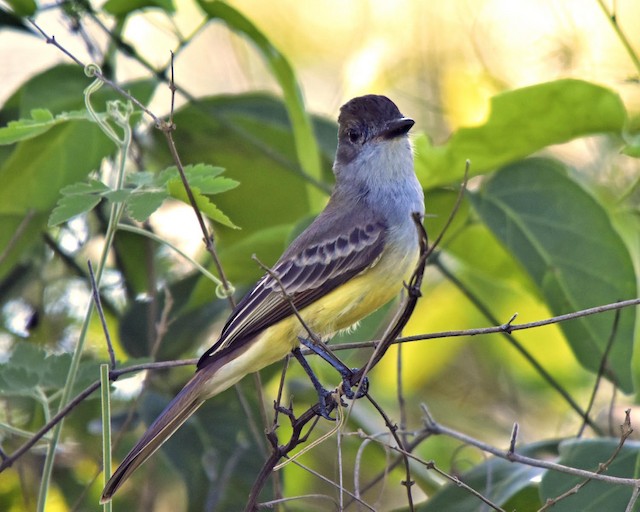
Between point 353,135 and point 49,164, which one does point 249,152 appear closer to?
point 353,135

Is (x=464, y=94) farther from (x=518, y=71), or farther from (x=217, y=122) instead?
(x=217, y=122)

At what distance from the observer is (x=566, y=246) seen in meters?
2.76

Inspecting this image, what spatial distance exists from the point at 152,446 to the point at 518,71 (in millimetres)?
2799

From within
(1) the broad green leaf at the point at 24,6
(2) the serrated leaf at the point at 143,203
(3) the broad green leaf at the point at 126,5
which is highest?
(1) the broad green leaf at the point at 24,6

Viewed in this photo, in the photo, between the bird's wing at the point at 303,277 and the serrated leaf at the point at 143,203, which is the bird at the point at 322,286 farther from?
the serrated leaf at the point at 143,203

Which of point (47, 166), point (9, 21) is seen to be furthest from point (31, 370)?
point (9, 21)

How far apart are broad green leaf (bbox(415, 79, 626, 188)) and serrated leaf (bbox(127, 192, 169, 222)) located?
106cm

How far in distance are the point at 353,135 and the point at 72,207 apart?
3.96 feet

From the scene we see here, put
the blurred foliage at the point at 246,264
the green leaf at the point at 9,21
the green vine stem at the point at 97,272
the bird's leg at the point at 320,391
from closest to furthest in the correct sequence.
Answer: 1. the green vine stem at the point at 97,272
2. the bird's leg at the point at 320,391
3. the blurred foliage at the point at 246,264
4. the green leaf at the point at 9,21

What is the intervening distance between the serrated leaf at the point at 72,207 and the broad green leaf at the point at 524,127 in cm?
113

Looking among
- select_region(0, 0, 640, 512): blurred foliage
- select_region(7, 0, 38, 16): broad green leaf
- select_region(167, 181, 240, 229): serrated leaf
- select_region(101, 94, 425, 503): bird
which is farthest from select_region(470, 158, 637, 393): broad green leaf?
select_region(7, 0, 38, 16): broad green leaf

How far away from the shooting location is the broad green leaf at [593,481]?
2.16 meters

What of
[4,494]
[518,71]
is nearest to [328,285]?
[4,494]

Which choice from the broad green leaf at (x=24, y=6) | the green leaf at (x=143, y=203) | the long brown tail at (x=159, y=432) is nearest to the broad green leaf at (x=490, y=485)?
the long brown tail at (x=159, y=432)
